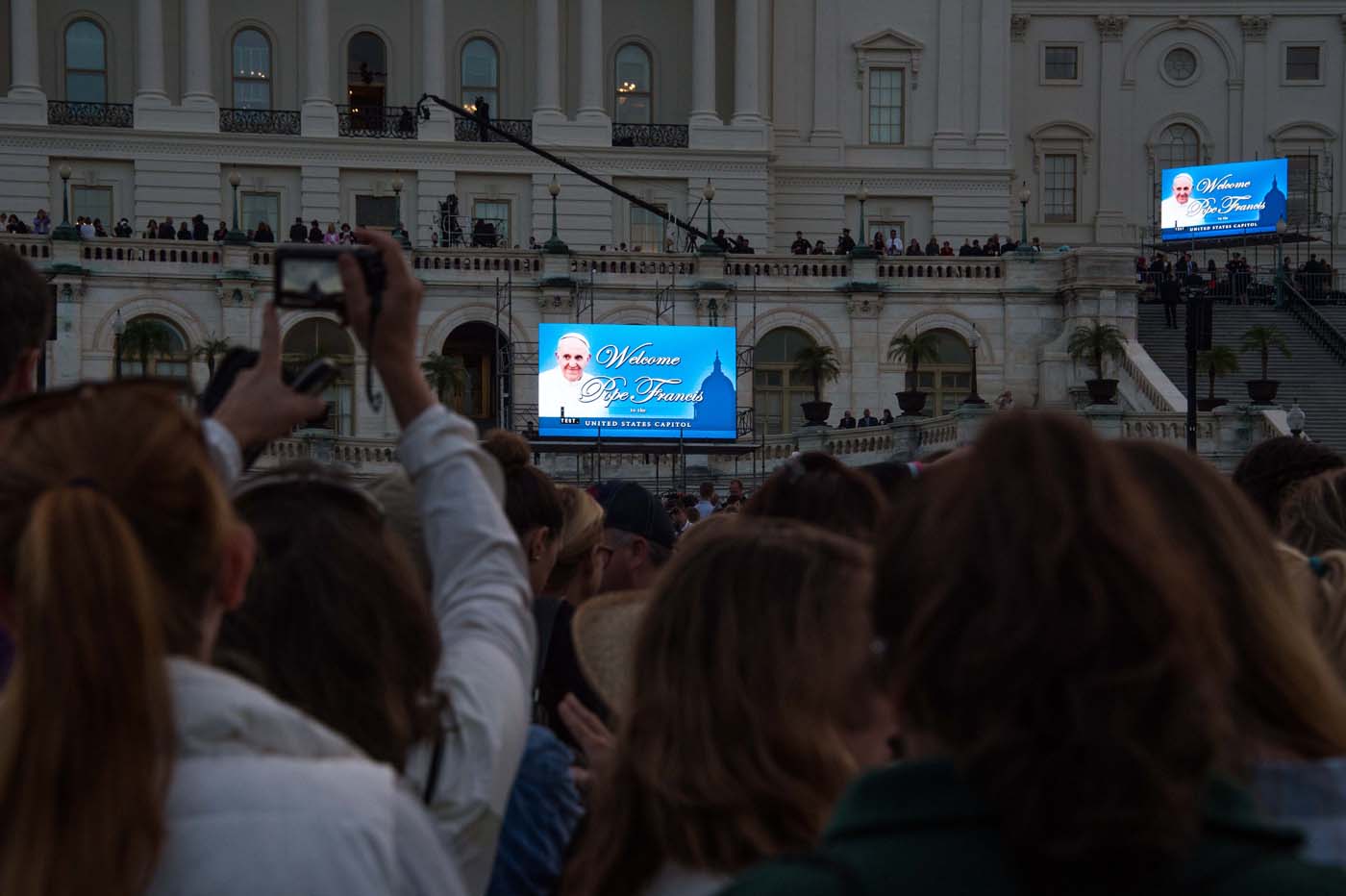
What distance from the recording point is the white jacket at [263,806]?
3092 mm

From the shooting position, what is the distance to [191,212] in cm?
5947

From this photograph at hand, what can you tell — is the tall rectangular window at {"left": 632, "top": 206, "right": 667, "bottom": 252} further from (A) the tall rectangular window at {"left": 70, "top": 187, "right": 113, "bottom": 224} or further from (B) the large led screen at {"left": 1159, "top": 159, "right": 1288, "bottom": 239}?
(B) the large led screen at {"left": 1159, "top": 159, "right": 1288, "bottom": 239}

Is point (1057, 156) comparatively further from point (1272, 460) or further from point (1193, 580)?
point (1193, 580)

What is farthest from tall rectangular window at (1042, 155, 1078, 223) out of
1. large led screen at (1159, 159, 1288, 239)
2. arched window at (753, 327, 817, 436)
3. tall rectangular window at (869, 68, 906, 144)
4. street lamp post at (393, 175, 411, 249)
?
street lamp post at (393, 175, 411, 249)

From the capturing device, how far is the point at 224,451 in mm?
4188

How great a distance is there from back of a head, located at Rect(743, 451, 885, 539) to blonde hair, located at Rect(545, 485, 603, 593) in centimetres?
194

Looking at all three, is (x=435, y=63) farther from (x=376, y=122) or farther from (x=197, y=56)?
(x=197, y=56)

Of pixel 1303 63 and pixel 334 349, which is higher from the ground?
pixel 1303 63

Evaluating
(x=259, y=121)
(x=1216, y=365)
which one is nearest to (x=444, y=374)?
(x=1216, y=365)

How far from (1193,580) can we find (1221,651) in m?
0.10

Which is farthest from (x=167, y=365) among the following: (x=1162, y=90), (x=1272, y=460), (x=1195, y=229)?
(x=1272, y=460)

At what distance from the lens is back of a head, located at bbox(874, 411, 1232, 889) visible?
2.57 metres

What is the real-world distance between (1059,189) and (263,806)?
67717 millimetres

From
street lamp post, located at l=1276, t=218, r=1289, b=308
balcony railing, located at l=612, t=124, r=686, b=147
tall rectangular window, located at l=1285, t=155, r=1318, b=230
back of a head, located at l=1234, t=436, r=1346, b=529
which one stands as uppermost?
balcony railing, located at l=612, t=124, r=686, b=147
